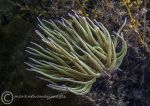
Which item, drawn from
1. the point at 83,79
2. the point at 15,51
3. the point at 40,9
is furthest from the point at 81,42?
the point at 40,9

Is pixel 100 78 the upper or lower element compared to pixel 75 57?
lower

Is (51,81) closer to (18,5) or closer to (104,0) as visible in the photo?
(104,0)

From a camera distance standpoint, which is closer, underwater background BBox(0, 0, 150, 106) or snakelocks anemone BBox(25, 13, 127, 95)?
snakelocks anemone BBox(25, 13, 127, 95)

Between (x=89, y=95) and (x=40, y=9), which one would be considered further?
(x=40, y=9)

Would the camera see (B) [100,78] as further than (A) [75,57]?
Yes

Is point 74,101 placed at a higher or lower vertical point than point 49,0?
lower

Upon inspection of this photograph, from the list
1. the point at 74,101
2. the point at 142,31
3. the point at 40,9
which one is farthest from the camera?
the point at 40,9
